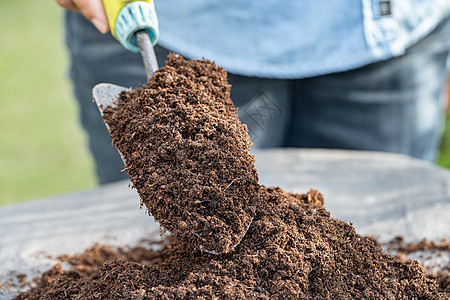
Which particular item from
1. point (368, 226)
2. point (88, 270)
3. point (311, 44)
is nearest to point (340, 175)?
point (368, 226)

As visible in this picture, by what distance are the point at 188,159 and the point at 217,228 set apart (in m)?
0.12

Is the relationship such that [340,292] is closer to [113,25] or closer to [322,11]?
[113,25]

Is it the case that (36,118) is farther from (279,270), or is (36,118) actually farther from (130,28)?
(279,270)

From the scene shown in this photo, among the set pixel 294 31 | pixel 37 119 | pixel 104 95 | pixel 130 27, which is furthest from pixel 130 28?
pixel 37 119

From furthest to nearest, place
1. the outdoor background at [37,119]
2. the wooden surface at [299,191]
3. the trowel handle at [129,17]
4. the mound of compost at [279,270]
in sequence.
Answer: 1. the outdoor background at [37,119]
2. the wooden surface at [299,191]
3. the trowel handle at [129,17]
4. the mound of compost at [279,270]

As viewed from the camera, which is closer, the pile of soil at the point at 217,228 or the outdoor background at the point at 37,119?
the pile of soil at the point at 217,228

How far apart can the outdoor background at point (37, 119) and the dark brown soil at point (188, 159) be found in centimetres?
212

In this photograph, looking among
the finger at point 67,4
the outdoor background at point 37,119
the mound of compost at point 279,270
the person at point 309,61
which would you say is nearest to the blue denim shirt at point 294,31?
the person at point 309,61

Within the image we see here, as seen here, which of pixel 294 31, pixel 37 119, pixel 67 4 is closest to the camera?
pixel 67 4

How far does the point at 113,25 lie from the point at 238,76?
0.44 metres

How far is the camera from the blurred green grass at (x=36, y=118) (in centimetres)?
290

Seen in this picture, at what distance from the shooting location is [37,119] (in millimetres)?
3457

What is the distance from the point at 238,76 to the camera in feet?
4.06

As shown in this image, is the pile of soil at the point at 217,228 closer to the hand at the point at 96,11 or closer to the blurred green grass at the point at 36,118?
the hand at the point at 96,11
